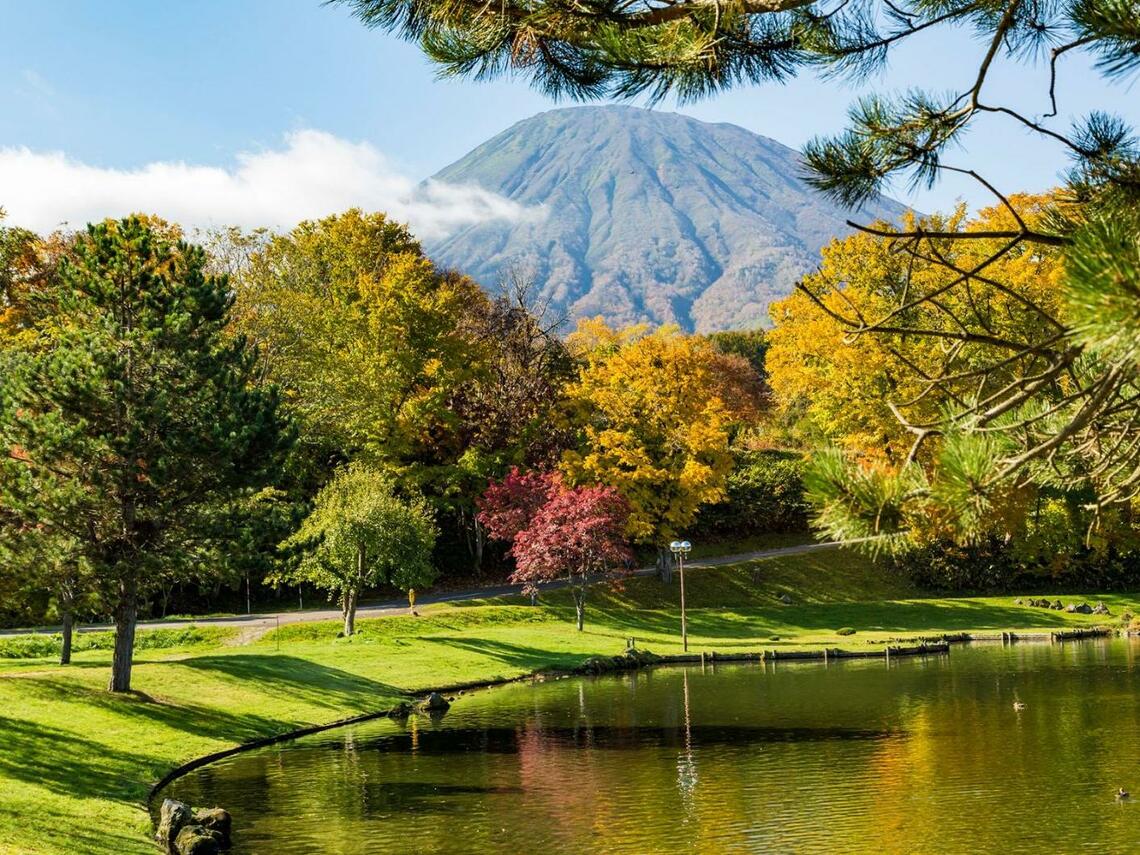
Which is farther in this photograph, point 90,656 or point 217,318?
point 90,656

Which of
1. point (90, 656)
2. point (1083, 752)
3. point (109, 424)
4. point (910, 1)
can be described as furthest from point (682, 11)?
point (90, 656)

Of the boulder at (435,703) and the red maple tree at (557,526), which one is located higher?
the red maple tree at (557,526)

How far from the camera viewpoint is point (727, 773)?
21609mm

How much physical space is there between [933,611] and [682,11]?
142 ft

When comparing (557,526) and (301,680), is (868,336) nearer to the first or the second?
(557,526)

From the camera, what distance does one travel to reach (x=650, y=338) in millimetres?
50875

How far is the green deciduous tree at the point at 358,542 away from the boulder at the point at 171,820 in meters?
21.7

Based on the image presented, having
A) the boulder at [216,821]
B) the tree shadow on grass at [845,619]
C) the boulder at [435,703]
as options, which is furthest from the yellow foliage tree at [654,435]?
the boulder at [216,821]

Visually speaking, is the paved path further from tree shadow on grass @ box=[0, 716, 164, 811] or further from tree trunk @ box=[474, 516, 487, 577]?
tree shadow on grass @ box=[0, 716, 164, 811]

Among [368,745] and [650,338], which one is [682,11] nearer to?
[368,745]

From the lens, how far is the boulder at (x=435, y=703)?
101ft

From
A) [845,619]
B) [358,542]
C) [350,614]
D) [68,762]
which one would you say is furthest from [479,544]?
[68,762]

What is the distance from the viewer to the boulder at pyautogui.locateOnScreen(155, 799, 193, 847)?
17.5 metres

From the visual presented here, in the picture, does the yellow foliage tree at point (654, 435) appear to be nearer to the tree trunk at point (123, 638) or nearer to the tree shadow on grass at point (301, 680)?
the tree shadow on grass at point (301, 680)
